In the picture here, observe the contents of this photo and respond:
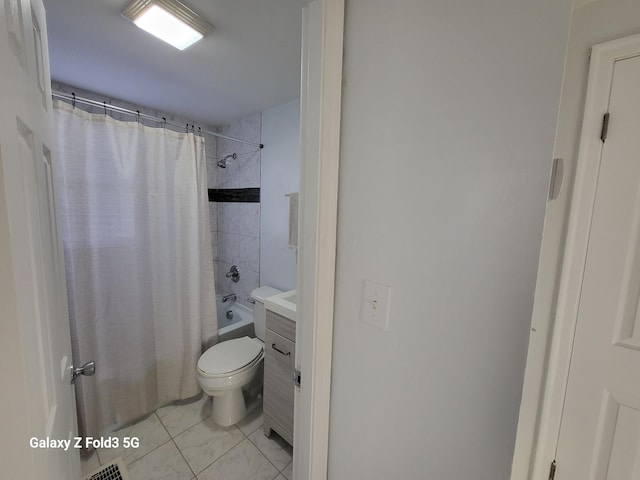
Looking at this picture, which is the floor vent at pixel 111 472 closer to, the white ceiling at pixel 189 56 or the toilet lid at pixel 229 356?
the toilet lid at pixel 229 356

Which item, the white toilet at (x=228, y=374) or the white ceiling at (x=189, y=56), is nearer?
the white ceiling at (x=189, y=56)

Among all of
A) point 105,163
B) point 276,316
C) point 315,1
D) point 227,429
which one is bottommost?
point 227,429

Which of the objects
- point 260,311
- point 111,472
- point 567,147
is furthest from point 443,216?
point 111,472

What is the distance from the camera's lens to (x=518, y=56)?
46 cm

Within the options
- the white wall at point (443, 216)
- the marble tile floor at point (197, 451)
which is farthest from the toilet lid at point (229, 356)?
the white wall at point (443, 216)

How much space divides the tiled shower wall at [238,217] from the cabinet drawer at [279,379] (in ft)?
3.27

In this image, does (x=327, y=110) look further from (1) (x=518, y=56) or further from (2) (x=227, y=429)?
(2) (x=227, y=429)

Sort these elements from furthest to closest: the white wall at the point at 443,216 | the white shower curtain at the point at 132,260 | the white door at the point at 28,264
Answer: the white shower curtain at the point at 132,260 → the white wall at the point at 443,216 → the white door at the point at 28,264

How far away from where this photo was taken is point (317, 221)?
73 centimetres

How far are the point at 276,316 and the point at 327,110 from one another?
117 cm

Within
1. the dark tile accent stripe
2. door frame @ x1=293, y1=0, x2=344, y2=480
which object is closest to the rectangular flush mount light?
door frame @ x1=293, y1=0, x2=344, y2=480

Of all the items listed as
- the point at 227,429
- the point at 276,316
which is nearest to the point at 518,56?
the point at 276,316

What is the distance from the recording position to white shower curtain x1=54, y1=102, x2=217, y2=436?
56.1 inches

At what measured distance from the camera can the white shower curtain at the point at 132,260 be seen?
1.42 metres
